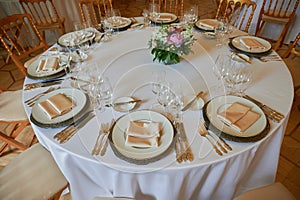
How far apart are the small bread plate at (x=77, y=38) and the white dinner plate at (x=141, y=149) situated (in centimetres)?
84

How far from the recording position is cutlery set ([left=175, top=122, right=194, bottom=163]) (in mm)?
907

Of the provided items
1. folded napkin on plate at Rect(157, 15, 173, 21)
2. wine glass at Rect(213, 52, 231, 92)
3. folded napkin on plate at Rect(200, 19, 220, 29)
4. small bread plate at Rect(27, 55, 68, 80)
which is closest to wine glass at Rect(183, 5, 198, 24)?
folded napkin on plate at Rect(200, 19, 220, 29)

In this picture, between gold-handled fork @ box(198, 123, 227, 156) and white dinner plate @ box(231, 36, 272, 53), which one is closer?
gold-handled fork @ box(198, 123, 227, 156)

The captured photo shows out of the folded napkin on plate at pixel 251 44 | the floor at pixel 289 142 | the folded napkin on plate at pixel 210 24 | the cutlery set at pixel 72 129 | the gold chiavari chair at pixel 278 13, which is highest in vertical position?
the folded napkin on plate at pixel 210 24

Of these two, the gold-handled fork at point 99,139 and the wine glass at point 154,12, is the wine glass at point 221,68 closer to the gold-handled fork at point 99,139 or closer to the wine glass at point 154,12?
the gold-handled fork at point 99,139

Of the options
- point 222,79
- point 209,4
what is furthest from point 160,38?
point 209,4

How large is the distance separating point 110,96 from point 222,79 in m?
0.62

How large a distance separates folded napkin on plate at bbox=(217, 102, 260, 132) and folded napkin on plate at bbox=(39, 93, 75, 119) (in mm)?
706

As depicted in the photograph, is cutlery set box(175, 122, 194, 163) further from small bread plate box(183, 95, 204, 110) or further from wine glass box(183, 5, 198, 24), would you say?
wine glass box(183, 5, 198, 24)

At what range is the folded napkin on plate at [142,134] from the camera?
937 millimetres

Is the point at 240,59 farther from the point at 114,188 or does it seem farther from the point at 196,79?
the point at 114,188

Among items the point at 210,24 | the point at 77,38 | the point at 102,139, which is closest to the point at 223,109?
the point at 102,139

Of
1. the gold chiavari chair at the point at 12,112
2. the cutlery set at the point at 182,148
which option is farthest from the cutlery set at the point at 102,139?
the gold chiavari chair at the point at 12,112

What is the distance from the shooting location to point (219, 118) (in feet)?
3.42
